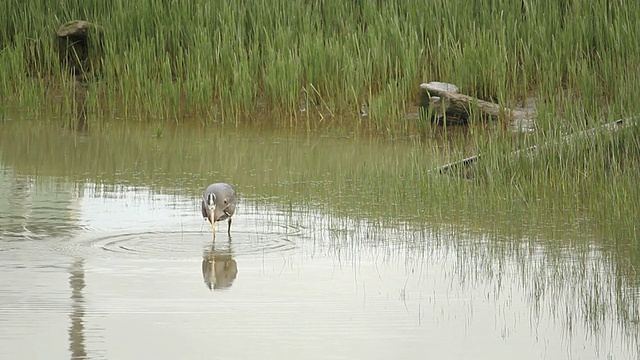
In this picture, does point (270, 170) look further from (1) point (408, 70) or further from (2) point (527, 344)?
(2) point (527, 344)

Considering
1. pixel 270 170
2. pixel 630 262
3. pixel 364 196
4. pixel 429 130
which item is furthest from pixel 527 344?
pixel 429 130

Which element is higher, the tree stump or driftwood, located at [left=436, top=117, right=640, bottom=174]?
the tree stump

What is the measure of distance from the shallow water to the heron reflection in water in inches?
0.4

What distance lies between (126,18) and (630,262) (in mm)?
9744

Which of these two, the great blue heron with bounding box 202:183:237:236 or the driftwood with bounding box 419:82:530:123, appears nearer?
the great blue heron with bounding box 202:183:237:236

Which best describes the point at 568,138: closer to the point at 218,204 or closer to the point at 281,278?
the point at 218,204

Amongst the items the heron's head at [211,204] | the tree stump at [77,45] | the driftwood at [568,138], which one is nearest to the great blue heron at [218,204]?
the heron's head at [211,204]

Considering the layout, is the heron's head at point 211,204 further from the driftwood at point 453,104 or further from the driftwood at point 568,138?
the driftwood at point 453,104

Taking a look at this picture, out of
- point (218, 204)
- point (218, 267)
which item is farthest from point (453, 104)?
point (218, 267)

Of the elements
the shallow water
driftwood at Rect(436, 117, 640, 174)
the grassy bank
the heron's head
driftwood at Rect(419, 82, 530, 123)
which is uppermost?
the grassy bank

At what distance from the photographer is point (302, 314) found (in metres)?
5.96

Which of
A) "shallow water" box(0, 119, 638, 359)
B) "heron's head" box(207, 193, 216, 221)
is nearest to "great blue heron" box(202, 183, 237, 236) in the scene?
"heron's head" box(207, 193, 216, 221)

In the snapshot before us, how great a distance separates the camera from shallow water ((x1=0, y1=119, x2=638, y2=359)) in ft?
18.1

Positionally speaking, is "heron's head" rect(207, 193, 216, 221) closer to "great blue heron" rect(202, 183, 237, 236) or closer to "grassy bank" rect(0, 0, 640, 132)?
"great blue heron" rect(202, 183, 237, 236)
